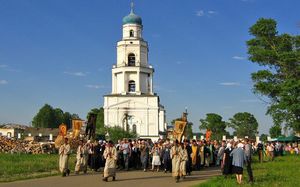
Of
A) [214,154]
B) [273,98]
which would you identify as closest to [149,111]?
[273,98]

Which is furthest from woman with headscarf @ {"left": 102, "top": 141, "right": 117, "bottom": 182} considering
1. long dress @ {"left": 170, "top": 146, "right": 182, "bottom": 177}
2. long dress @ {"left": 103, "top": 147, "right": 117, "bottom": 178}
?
long dress @ {"left": 170, "top": 146, "right": 182, "bottom": 177}

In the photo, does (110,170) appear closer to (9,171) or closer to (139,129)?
(9,171)

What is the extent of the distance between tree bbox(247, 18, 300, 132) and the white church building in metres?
35.1

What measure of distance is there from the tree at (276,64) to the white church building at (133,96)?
35.1m

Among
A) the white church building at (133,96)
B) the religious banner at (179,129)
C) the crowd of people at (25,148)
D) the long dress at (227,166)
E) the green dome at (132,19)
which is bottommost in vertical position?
the long dress at (227,166)

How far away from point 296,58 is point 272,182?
98.3ft

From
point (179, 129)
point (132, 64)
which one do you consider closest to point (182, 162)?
point (179, 129)

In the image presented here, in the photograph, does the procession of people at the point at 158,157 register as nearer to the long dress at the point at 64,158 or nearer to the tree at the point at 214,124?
the long dress at the point at 64,158

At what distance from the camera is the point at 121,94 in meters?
81.8

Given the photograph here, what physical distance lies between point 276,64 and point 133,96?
1442 inches

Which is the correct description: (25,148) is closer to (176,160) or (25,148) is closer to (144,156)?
(144,156)

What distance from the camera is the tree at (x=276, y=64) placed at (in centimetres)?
4481

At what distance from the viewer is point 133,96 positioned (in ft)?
267

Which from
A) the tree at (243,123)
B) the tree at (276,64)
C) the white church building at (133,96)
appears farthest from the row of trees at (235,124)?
the tree at (276,64)
